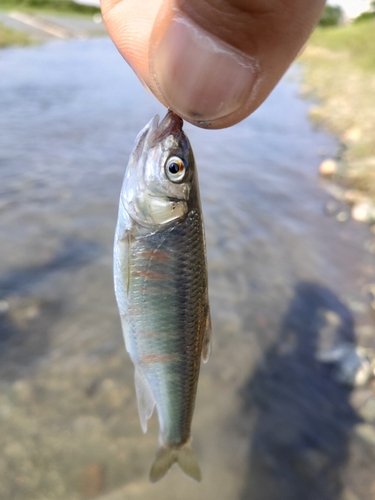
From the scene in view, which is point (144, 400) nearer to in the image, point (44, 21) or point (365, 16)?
point (44, 21)

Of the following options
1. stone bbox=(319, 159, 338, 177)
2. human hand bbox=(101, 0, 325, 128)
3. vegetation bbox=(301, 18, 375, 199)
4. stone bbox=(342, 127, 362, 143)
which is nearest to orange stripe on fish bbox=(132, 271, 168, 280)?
human hand bbox=(101, 0, 325, 128)

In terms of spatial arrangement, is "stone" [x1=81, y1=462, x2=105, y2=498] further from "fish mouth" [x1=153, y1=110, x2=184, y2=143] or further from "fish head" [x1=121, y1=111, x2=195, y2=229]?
"fish mouth" [x1=153, y1=110, x2=184, y2=143]

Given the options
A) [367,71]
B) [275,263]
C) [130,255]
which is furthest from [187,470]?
[367,71]

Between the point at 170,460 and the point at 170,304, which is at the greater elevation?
the point at 170,304

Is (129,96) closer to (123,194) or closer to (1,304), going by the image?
(1,304)

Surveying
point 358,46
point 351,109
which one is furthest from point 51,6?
point 351,109
